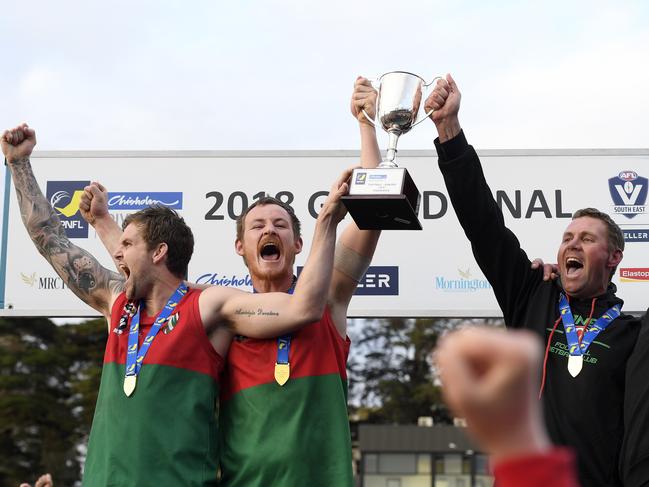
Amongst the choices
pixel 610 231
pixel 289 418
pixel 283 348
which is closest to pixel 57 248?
pixel 283 348

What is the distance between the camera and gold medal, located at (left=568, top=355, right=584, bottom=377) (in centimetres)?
417

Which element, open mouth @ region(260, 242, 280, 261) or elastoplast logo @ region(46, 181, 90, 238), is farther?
elastoplast logo @ region(46, 181, 90, 238)

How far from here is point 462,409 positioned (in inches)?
36.6

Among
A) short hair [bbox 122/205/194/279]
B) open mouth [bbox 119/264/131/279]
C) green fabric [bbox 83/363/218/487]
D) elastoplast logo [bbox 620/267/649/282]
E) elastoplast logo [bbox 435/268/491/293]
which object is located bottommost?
green fabric [bbox 83/363/218/487]

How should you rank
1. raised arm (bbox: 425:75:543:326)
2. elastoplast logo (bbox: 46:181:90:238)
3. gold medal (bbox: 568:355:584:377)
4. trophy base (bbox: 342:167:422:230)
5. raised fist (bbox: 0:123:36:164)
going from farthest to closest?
elastoplast logo (bbox: 46:181:90:238), raised fist (bbox: 0:123:36:164), raised arm (bbox: 425:75:543:326), gold medal (bbox: 568:355:584:377), trophy base (bbox: 342:167:422:230)

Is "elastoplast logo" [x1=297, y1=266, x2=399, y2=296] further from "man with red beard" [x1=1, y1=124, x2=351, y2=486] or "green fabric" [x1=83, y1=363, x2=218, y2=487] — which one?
"green fabric" [x1=83, y1=363, x2=218, y2=487]

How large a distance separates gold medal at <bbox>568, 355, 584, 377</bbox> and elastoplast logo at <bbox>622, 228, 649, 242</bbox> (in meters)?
2.19

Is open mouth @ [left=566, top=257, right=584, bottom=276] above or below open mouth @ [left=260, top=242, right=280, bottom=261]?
above

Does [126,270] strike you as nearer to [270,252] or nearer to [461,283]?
[270,252]

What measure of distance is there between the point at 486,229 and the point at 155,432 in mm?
1751

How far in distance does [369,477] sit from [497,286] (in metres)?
21.1

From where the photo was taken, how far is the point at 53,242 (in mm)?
4574

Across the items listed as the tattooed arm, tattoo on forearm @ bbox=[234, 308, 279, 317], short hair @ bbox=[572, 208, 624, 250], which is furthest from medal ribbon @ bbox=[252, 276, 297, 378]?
short hair @ bbox=[572, 208, 624, 250]

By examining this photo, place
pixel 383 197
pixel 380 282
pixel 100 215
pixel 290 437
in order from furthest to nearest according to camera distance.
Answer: pixel 380 282
pixel 100 215
pixel 290 437
pixel 383 197
